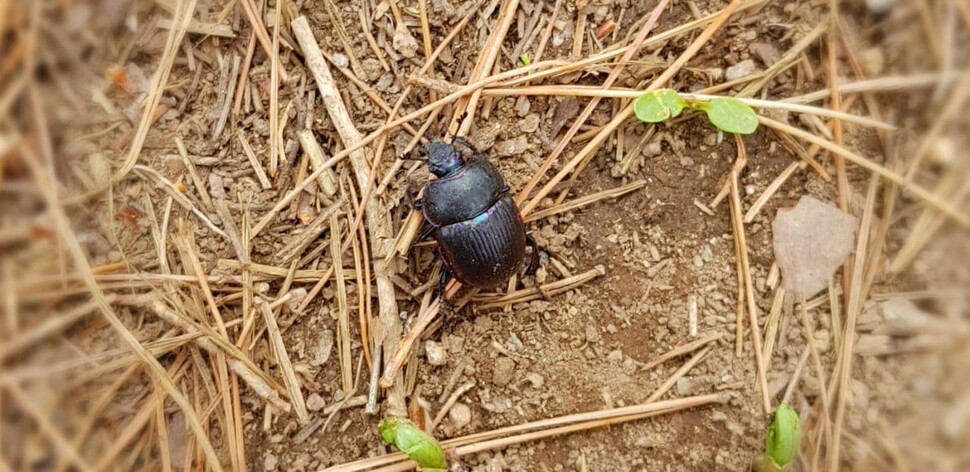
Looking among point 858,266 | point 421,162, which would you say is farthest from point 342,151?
point 858,266

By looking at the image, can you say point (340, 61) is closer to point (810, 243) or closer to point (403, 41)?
point (403, 41)

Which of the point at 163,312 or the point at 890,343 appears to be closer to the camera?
the point at 890,343

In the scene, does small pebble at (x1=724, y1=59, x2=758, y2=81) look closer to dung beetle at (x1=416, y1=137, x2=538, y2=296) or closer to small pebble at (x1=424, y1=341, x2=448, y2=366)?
dung beetle at (x1=416, y1=137, x2=538, y2=296)

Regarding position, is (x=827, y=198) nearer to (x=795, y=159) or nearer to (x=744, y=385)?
(x=795, y=159)

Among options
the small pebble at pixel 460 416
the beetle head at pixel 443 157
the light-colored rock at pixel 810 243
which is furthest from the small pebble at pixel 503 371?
the light-colored rock at pixel 810 243

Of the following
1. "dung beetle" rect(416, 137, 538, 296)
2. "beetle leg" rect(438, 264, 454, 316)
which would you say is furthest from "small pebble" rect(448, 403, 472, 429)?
"dung beetle" rect(416, 137, 538, 296)

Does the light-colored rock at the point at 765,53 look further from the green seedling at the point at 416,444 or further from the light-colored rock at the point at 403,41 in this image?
the green seedling at the point at 416,444
